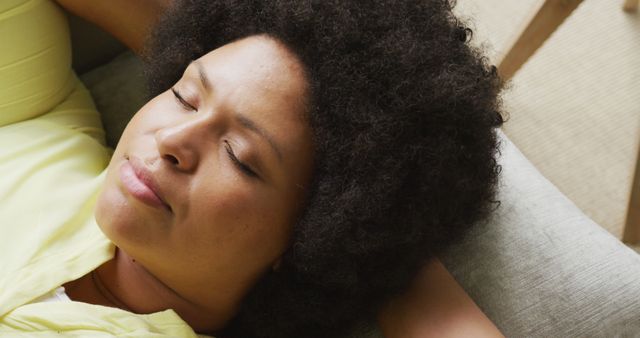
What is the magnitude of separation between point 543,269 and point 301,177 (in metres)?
0.42

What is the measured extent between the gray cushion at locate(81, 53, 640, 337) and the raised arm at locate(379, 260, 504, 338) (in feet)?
0.21

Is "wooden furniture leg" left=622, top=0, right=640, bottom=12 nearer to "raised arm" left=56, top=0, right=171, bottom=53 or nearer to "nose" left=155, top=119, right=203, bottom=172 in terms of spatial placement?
"raised arm" left=56, top=0, right=171, bottom=53

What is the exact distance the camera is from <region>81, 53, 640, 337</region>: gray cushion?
3.27 feet

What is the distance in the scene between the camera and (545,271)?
102 centimetres

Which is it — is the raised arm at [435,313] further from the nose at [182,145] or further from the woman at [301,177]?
the nose at [182,145]

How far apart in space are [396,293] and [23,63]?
70 cm

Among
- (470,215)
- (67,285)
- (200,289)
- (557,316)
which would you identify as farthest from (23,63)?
(557,316)

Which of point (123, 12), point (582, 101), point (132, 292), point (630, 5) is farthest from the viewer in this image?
point (630, 5)

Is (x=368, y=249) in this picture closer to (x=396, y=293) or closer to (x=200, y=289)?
(x=396, y=293)

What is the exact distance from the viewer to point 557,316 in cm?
99

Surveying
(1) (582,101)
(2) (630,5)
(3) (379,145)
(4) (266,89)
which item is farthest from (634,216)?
(4) (266,89)

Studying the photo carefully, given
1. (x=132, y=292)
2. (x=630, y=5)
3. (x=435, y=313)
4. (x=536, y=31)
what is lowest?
(x=630, y=5)

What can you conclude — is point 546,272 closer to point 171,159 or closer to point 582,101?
point 171,159

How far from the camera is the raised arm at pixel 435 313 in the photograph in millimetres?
903
